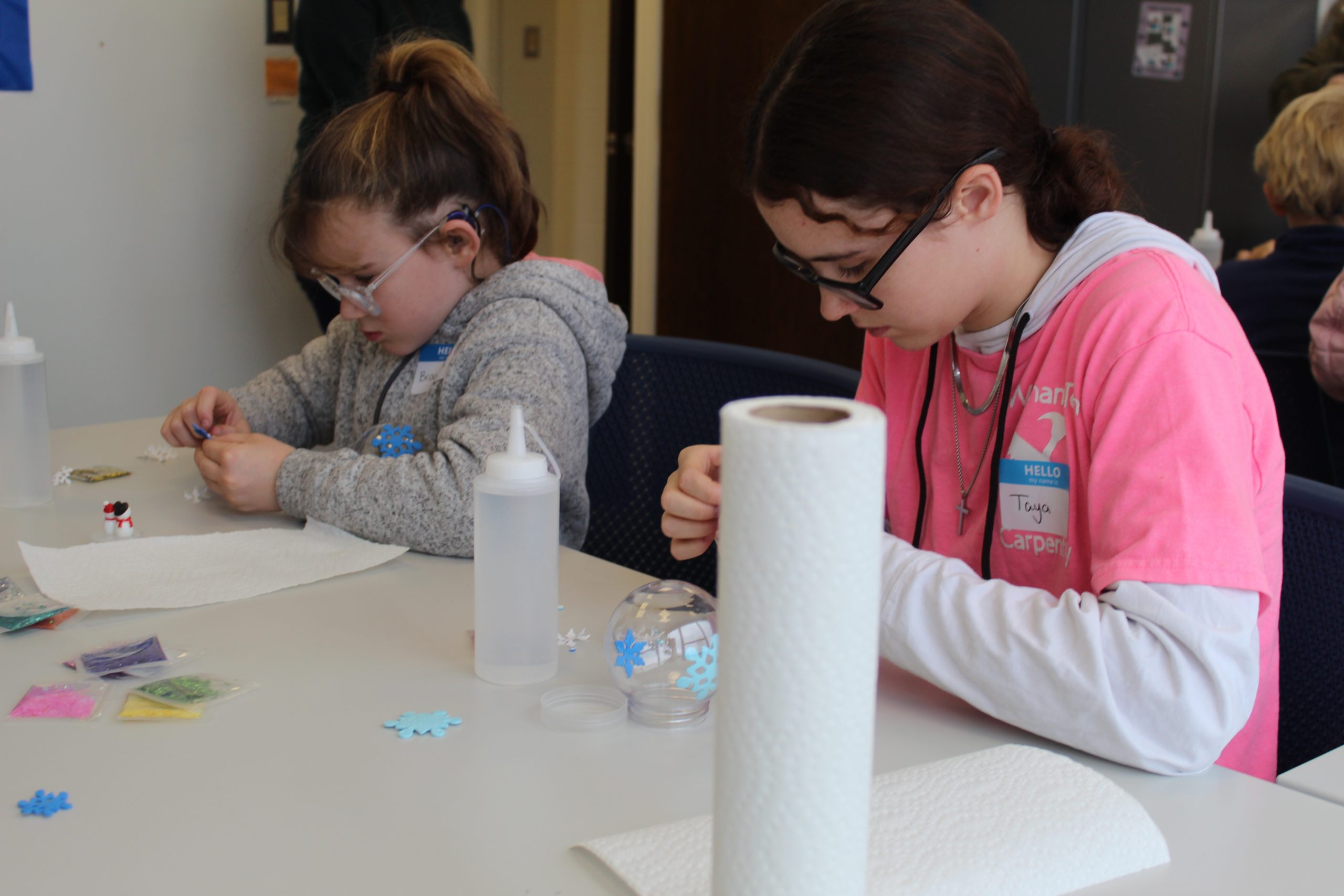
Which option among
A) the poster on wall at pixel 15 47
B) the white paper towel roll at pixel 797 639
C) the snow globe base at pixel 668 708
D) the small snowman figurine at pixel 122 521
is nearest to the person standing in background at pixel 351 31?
the poster on wall at pixel 15 47

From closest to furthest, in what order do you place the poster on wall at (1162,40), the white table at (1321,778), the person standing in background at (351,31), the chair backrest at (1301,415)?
the white table at (1321,778), the chair backrest at (1301,415), the person standing in background at (351,31), the poster on wall at (1162,40)

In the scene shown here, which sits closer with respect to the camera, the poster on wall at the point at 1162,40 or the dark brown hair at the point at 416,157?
the dark brown hair at the point at 416,157

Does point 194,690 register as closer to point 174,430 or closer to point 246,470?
point 246,470

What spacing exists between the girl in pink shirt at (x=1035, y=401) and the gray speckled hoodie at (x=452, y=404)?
344 millimetres

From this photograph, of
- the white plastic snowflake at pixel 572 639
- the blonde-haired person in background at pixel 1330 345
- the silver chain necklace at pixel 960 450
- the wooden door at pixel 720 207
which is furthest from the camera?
the wooden door at pixel 720 207

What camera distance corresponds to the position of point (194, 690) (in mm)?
825

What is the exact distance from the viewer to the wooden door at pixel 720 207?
10.8 ft

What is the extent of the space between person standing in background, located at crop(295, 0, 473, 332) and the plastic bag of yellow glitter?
1.86 m

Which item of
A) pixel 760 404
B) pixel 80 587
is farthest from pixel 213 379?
pixel 760 404

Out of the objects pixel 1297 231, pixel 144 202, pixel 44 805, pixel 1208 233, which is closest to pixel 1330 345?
pixel 1297 231

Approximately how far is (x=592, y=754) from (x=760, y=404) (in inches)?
15.8

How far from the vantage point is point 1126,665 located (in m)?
0.74

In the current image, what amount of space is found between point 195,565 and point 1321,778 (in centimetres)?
Answer: 92

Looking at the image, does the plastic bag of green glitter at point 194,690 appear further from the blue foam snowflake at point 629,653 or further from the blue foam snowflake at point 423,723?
the blue foam snowflake at point 629,653
